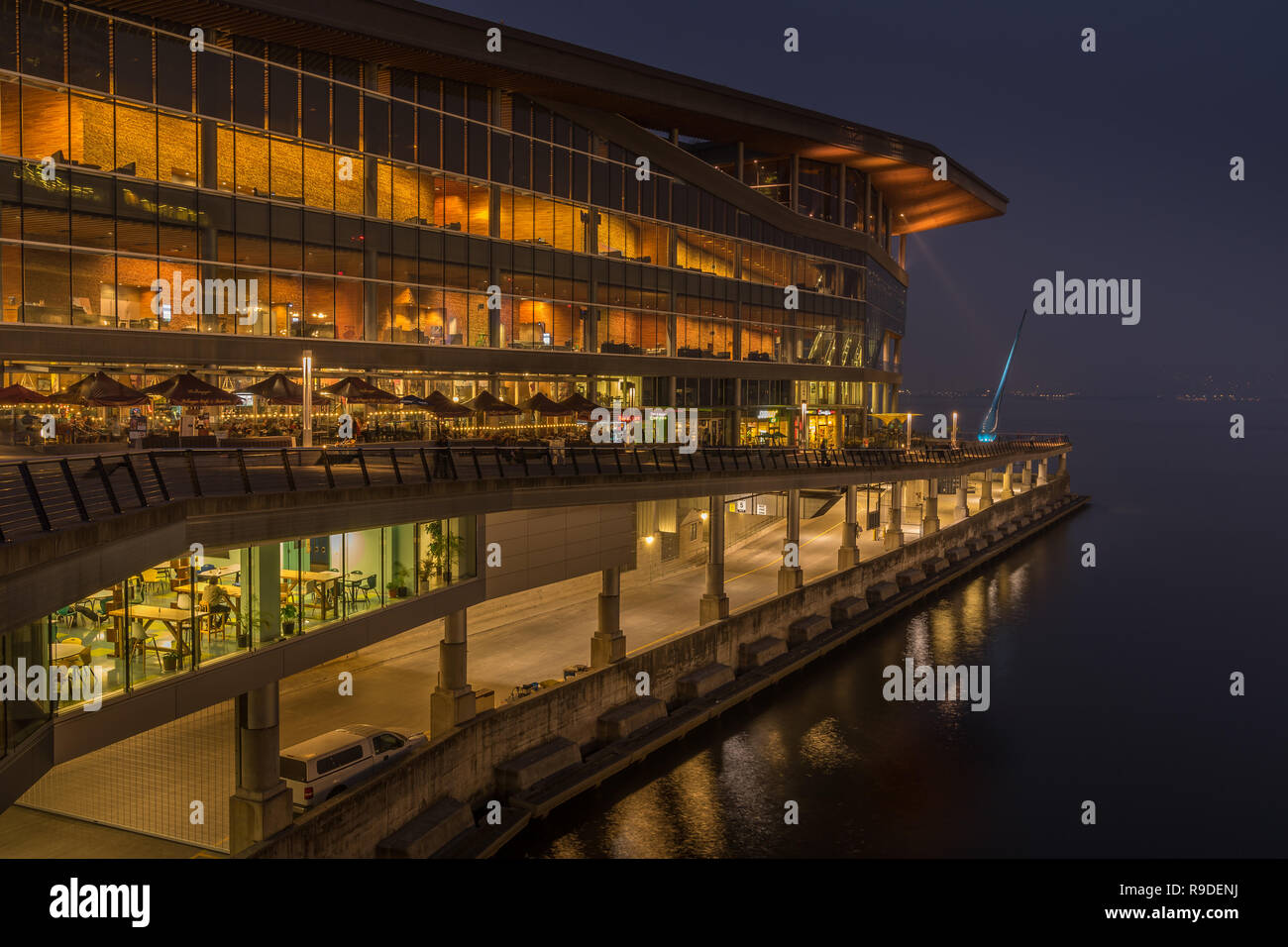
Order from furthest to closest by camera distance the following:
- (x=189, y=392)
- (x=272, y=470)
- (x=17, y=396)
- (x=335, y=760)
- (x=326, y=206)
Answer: (x=326, y=206)
(x=189, y=392)
(x=17, y=396)
(x=272, y=470)
(x=335, y=760)

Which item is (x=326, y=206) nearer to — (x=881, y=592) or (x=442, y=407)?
(x=442, y=407)

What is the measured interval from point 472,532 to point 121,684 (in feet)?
35.6

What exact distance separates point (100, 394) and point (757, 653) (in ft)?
76.9

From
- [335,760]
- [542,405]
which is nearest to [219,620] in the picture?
[335,760]

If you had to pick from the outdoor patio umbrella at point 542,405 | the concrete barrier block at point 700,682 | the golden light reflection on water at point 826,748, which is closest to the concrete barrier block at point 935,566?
the golden light reflection on water at point 826,748

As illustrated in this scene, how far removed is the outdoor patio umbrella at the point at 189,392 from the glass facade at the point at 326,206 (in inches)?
215

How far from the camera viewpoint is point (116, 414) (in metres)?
33.8

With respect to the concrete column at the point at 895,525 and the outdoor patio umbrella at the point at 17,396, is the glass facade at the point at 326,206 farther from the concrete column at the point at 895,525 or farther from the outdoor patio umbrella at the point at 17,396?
the concrete column at the point at 895,525

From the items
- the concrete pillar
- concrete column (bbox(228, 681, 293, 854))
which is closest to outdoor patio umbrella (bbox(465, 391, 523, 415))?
the concrete pillar

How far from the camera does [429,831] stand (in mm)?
21391

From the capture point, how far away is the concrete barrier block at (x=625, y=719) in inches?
1137

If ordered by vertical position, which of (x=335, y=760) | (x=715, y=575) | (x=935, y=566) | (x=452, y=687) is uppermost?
(x=715, y=575)

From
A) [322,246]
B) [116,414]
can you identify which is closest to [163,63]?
[322,246]
